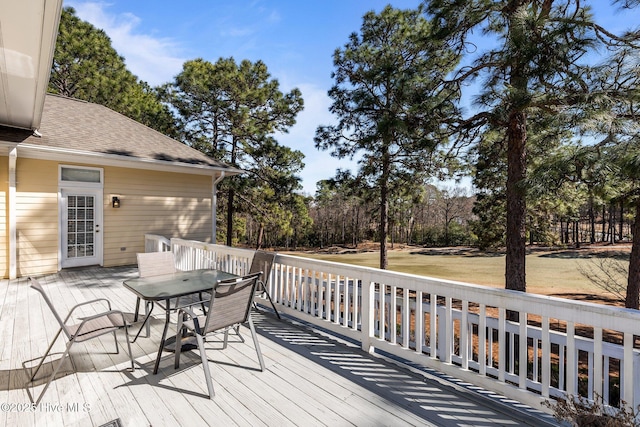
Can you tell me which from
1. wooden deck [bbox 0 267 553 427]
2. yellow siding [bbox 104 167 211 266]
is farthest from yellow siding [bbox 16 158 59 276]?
wooden deck [bbox 0 267 553 427]

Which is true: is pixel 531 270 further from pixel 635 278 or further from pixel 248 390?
pixel 248 390

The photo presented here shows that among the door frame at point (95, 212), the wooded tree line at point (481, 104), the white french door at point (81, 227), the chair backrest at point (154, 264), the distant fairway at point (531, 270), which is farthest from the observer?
the distant fairway at point (531, 270)

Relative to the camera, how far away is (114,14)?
25.7ft

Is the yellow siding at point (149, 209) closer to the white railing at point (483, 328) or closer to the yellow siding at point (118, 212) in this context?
the yellow siding at point (118, 212)

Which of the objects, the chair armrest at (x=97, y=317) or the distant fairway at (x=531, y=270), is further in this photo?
the distant fairway at (x=531, y=270)

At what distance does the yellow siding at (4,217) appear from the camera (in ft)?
20.6

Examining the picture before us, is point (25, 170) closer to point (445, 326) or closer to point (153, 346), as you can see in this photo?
point (153, 346)

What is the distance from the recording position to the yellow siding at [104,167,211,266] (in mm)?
7785

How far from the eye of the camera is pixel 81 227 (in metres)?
7.41

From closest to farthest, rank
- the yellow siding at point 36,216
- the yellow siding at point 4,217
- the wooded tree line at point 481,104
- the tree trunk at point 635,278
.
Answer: the wooded tree line at point 481,104 → the tree trunk at point 635,278 → the yellow siding at point 4,217 → the yellow siding at point 36,216

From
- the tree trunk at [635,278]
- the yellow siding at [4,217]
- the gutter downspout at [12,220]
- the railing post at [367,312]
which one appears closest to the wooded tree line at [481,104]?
the tree trunk at [635,278]

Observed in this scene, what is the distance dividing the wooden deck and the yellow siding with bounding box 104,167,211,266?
4495mm

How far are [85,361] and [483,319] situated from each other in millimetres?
3730

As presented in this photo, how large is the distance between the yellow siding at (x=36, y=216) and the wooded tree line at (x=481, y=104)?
23.1 feet
